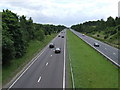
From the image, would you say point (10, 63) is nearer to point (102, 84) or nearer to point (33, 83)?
point (33, 83)

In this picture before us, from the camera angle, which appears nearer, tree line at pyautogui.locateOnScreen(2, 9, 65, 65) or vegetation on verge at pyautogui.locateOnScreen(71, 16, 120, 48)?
tree line at pyautogui.locateOnScreen(2, 9, 65, 65)

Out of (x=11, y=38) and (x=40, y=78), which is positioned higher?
(x=11, y=38)

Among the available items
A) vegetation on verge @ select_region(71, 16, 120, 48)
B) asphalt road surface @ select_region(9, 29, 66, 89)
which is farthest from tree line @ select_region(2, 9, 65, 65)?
vegetation on verge @ select_region(71, 16, 120, 48)

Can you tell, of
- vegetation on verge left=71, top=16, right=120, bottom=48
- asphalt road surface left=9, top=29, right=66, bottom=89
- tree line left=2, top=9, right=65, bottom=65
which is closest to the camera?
asphalt road surface left=9, top=29, right=66, bottom=89

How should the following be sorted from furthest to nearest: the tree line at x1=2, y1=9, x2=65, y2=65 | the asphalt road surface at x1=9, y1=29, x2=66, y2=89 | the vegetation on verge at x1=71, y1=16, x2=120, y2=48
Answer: the vegetation on verge at x1=71, y1=16, x2=120, y2=48 → the tree line at x1=2, y1=9, x2=65, y2=65 → the asphalt road surface at x1=9, y1=29, x2=66, y2=89

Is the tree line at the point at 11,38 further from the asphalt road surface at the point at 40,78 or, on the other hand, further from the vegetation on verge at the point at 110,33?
the vegetation on verge at the point at 110,33

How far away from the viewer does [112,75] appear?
87.6 ft

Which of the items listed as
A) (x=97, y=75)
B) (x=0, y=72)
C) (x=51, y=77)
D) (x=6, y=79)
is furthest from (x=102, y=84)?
(x=0, y=72)

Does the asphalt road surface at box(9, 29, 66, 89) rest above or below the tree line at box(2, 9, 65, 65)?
below

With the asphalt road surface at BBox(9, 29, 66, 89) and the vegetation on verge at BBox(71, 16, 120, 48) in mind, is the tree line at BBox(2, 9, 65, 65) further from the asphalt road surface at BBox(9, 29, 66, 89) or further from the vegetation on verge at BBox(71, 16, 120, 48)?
the vegetation on verge at BBox(71, 16, 120, 48)

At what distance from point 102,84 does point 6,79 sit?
427 inches

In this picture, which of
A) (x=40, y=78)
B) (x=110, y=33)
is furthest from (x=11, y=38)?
(x=110, y=33)

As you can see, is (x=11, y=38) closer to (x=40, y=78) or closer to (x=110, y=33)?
(x=40, y=78)

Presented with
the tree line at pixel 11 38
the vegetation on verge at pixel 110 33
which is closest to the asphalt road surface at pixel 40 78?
the tree line at pixel 11 38
